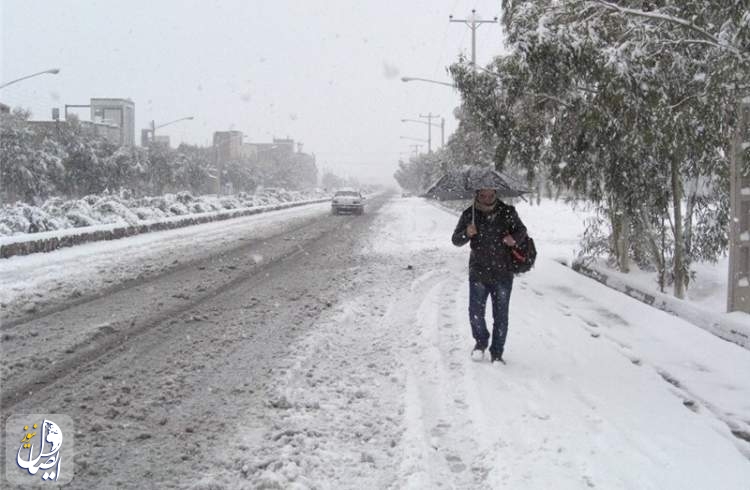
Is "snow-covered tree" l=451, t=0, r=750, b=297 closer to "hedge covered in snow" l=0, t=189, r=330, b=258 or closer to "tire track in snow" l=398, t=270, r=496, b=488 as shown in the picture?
"tire track in snow" l=398, t=270, r=496, b=488

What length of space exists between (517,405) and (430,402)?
68 centimetres

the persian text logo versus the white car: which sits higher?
the white car

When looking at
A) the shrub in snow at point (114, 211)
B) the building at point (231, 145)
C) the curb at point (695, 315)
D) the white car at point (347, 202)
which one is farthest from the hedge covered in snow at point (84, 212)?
the building at point (231, 145)

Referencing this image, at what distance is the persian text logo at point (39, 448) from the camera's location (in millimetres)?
3545

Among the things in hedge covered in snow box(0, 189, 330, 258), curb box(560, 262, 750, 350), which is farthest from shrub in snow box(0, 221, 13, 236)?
curb box(560, 262, 750, 350)

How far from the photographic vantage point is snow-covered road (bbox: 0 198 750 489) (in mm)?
3633

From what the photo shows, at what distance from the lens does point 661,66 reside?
26.9 feet

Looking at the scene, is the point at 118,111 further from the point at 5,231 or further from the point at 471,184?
the point at 471,184

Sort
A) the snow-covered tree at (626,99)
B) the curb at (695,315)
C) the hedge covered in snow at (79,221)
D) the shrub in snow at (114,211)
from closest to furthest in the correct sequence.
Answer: the curb at (695,315), the snow-covered tree at (626,99), the hedge covered in snow at (79,221), the shrub in snow at (114,211)

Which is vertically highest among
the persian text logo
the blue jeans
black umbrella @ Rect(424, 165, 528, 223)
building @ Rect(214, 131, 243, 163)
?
building @ Rect(214, 131, 243, 163)

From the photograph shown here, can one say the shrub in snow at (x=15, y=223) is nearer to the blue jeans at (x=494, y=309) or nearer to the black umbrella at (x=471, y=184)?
the black umbrella at (x=471, y=184)

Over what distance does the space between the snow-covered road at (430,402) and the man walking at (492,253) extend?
394mm

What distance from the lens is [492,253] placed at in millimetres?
5617

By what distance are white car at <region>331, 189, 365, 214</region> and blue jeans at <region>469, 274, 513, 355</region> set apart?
30.6 meters
